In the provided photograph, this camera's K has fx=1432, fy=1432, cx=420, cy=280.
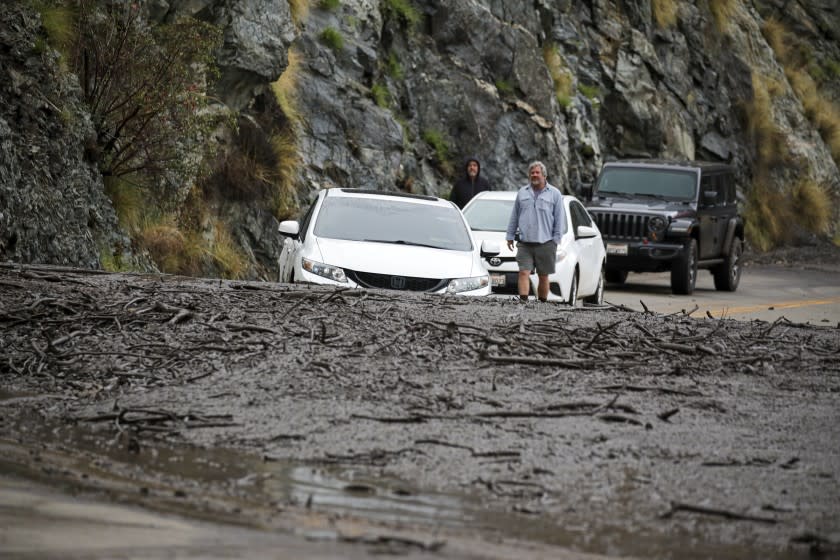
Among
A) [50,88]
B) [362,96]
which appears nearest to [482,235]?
[50,88]

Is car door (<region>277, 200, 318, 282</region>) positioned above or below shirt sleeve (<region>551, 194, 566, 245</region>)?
below

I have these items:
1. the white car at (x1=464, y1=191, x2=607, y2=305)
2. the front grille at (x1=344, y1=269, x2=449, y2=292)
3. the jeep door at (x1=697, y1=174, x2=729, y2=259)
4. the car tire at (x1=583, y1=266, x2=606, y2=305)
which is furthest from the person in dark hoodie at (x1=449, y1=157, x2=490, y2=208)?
the front grille at (x1=344, y1=269, x2=449, y2=292)

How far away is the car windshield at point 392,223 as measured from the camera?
14.5 m

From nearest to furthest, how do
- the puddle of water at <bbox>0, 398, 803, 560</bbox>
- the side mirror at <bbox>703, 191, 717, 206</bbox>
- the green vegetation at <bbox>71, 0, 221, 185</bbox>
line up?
the puddle of water at <bbox>0, 398, 803, 560</bbox> → the green vegetation at <bbox>71, 0, 221, 185</bbox> → the side mirror at <bbox>703, 191, 717, 206</bbox>

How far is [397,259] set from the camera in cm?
1386

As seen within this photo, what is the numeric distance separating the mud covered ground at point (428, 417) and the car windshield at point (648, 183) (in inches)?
512

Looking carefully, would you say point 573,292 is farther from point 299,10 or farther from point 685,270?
point 299,10

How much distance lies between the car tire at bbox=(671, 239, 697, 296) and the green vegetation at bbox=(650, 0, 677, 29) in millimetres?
17779

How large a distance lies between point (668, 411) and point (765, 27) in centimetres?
4148

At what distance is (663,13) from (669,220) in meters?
17.9

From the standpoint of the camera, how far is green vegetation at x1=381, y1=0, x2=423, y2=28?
93.1ft

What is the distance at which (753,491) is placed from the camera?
6297 millimetres

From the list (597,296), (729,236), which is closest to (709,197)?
(729,236)

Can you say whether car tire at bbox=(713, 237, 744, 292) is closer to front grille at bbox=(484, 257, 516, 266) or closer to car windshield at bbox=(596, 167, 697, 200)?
car windshield at bbox=(596, 167, 697, 200)
